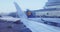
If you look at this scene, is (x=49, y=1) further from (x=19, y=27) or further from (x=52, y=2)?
(x=19, y=27)

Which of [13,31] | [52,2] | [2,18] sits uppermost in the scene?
[52,2]

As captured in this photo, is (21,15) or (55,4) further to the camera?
(55,4)

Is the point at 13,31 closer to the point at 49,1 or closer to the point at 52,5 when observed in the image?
the point at 49,1

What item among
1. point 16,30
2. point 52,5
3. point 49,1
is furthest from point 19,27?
point 52,5

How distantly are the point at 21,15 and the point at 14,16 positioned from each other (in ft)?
1.61

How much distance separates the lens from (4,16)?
116 cm

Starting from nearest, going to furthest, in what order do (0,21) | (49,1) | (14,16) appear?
(14,16) → (0,21) → (49,1)

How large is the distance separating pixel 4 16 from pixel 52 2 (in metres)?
0.94

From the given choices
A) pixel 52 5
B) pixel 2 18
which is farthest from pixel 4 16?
pixel 52 5

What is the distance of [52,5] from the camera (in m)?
1.96

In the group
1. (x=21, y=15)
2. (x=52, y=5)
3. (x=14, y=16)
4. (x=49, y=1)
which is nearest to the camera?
(x=21, y=15)

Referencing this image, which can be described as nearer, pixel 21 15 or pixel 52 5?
pixel 21 15

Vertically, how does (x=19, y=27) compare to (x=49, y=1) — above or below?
below

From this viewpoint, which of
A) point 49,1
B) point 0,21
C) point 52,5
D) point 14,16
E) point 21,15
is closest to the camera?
point 21,15
